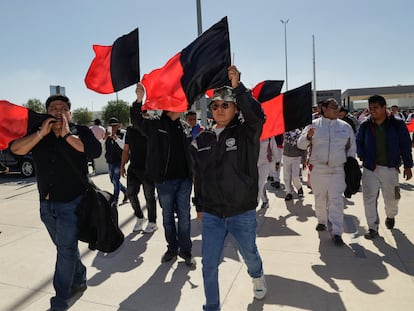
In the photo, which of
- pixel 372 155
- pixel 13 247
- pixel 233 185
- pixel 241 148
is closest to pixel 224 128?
pixel 241 148

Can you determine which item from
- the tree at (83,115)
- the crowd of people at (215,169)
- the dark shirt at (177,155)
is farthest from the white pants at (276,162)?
the tree at (83,115)

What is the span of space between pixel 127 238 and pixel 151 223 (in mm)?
456

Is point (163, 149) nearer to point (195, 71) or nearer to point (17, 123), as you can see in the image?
point (195, 71)

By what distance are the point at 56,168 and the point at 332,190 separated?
3.54 metres

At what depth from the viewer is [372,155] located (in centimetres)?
485

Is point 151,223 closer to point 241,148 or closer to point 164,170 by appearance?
point 164,170

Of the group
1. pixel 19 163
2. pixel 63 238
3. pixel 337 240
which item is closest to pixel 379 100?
pixel 337 240

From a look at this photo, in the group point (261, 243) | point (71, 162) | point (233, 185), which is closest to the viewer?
point (233, 185)

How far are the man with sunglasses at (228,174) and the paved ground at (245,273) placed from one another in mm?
636

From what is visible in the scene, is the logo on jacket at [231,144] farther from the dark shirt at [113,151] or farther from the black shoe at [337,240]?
the dark shirt at [113,151]

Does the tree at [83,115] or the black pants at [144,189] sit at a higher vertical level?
the tree at [83,115]

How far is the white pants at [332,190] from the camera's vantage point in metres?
4.67

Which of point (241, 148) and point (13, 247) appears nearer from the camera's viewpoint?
point (241, 148)

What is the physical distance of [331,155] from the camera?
4664 millimetres
